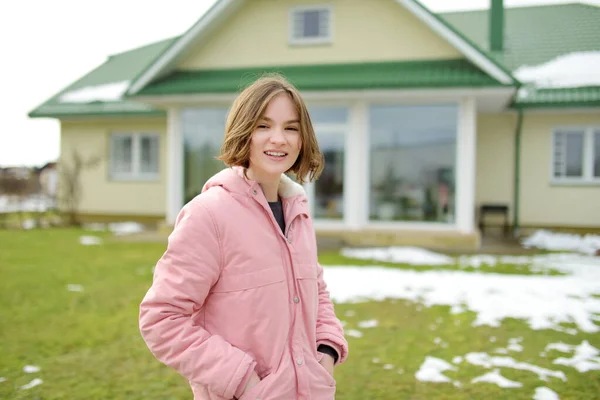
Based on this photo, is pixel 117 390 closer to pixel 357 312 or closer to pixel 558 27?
pixel 357 312

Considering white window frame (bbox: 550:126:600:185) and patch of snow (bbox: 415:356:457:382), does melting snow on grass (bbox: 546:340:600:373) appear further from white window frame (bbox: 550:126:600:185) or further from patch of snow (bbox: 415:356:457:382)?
white window frame (bbox: 550:126:600:185)

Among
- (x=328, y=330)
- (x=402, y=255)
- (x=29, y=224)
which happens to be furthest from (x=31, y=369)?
(x=29, y=224)

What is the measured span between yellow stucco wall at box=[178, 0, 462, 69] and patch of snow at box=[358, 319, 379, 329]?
24.4 ft

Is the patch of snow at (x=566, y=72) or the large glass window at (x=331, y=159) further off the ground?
the patch of snow at (x=566, y=72)

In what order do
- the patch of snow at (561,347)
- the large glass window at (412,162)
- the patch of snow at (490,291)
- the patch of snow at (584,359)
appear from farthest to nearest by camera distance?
the large glass window at (412,162) < the patch of snow at (490,291) < the patch of snow at (561,347) < the patch of snow at (584,359)

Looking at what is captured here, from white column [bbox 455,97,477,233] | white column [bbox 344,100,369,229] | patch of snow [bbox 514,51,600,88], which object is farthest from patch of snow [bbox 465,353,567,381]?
patch of snow [bbox 514,51,600,88]

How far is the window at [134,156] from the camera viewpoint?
15719 millimetres

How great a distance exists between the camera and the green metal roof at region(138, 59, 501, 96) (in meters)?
10.0

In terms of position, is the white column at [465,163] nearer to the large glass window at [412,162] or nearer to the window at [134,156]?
the large glass window at [412,162]

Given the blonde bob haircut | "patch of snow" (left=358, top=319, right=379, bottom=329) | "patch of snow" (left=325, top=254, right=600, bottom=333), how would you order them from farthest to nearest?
"patch of snow" (left=325, top=254, right=600, bottom=333) < "patch of snow" (left=358, top=319, right=379, bottom=329) < the blonde bob haircut

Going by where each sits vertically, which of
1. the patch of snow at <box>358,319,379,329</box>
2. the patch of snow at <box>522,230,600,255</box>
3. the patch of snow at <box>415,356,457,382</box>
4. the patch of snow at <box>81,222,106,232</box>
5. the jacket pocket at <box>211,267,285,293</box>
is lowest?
the patch of snow at <box>81,222,106,232</box>

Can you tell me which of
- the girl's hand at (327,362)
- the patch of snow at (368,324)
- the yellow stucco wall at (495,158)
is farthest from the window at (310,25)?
the girl's hand at (327,362)

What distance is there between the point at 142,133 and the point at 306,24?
660 centimetres

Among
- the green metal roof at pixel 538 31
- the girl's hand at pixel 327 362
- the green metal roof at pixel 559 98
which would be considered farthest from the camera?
the green metal roof at pixel 538 31
